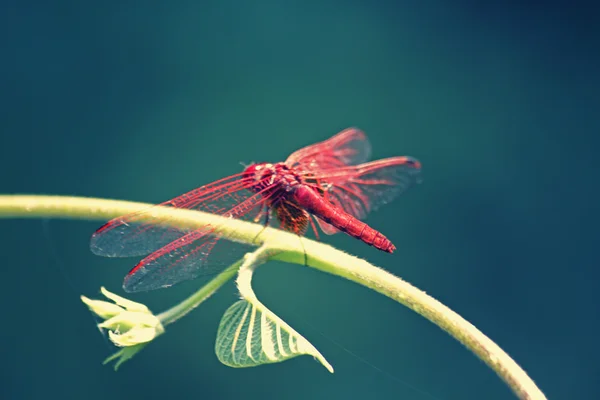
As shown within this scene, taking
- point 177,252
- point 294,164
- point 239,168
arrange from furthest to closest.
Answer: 1. point 239,168
2. point 294,164
3. point 177,252

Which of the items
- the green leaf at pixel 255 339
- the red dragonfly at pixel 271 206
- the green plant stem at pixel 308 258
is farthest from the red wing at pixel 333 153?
the green leaf at pixel 255 339

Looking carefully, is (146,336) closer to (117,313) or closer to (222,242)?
(117,313)

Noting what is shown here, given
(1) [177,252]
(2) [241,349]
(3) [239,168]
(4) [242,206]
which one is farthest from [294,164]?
(3) [239,168]

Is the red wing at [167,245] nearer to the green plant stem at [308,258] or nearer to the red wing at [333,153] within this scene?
the green plant stem at [308,258]

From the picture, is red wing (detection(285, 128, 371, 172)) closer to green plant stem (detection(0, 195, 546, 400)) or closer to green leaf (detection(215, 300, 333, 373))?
green plant stem (detection(0, 195, 546, 400))

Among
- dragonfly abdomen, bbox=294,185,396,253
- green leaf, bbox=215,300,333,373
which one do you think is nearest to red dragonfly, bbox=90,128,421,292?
dragonfly abdomen, bbox=294,185,396,253

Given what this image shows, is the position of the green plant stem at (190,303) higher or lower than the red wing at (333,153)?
lower
